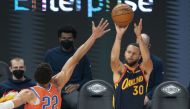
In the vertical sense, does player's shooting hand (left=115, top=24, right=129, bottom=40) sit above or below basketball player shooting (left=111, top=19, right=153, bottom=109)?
above

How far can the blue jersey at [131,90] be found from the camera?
11867 mm

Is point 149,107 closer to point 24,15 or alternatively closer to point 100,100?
point 100,100

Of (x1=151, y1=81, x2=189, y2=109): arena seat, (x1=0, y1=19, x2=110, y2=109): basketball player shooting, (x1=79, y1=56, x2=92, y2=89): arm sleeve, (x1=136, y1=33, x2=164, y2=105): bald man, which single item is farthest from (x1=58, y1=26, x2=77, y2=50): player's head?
(x1=0, y1=19, x2=110, y2=109): basketball player shooting

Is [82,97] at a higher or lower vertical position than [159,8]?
lower

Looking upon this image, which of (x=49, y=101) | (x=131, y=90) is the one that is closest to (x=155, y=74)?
(x=131, y=90)

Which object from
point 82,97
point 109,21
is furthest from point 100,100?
point 109,21

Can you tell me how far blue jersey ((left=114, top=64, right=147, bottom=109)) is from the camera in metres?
11.9

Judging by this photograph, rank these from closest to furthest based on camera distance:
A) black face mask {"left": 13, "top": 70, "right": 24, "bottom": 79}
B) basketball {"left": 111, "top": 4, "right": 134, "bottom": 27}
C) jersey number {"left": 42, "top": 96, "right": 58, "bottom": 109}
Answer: jersey number {"left": 42, "top": 96, "right": 58, "bottom": 109} → black face mask {"left": 13, "top": 70, "right": 24, "bottom": 79} → basketball {"left": 111, "top": 4, "right": 134, "bottom": 27}

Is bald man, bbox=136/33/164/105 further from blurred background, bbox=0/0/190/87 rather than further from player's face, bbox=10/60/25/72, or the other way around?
player's face, bbox=10/60/25/72

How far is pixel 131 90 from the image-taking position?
11.9 meters

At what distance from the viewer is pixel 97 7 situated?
13.9m

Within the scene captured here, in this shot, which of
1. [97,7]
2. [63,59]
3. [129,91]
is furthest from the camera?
[97,7]

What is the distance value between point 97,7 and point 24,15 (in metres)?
1.05

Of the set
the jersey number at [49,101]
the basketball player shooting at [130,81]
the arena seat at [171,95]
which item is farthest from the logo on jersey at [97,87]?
the jersey number at [49,101]
